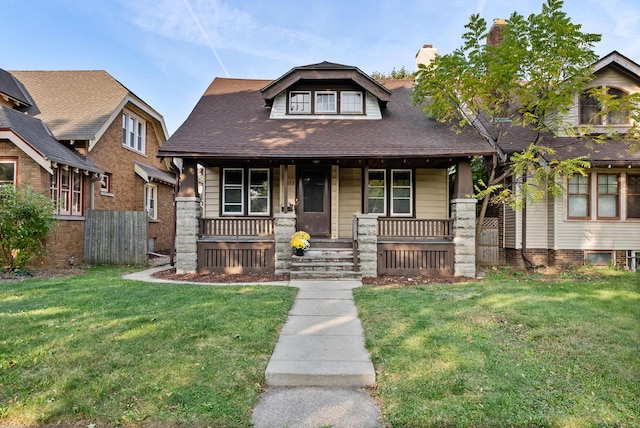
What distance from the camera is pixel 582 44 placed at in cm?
927

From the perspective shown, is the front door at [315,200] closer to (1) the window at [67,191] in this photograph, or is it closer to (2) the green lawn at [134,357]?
(2) the green lawn at [134,357]

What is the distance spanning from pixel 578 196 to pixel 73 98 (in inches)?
761

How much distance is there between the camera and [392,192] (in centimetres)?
1182

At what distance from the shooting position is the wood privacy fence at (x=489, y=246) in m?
12.1

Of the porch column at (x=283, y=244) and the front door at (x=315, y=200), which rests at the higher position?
the front door at (x=315, y=200)

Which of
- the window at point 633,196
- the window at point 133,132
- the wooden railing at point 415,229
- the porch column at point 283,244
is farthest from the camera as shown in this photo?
the window at point 133,132

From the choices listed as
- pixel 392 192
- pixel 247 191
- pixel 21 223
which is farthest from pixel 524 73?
pixel 21 223

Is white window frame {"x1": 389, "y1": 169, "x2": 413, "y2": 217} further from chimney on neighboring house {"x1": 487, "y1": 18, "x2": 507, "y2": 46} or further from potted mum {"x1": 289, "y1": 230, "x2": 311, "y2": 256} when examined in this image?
chimney on neighboring house {"x1": 487, "y1": 18, "x2": 507, "y2": 46}

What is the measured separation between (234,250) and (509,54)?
29.4 feet

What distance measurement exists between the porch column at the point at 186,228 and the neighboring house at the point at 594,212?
9.73m

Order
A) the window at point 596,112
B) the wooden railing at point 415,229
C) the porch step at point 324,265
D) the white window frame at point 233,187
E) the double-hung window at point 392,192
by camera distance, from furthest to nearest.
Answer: the double-hung window at point 392,192, the white window frame at point 233,187, the window at point 596,112, the wooden railing at point 415,229, the porch step at point 324,265

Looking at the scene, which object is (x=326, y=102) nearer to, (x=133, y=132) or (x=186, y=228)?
(x=186, y=228)

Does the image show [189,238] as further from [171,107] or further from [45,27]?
[171,107]

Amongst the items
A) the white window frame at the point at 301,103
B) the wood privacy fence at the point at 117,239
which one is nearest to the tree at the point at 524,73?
the white window frame at the point at 301,103
